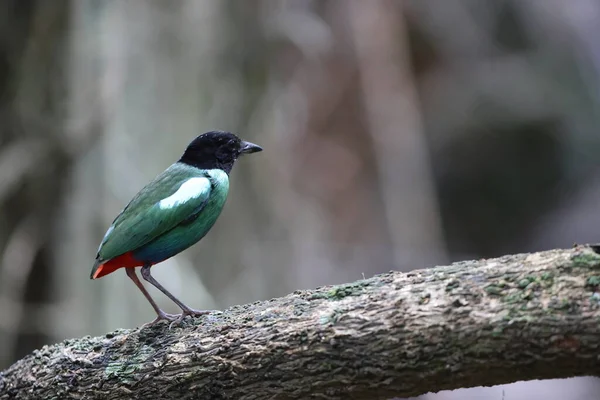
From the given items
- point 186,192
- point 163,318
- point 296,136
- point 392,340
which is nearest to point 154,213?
point 186,192

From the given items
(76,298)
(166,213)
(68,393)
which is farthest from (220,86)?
(68,393)

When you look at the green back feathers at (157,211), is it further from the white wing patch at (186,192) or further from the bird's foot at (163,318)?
the bird's foot at (163,318)

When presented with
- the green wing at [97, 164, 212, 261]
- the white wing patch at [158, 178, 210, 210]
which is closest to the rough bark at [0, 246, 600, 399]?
the green wing at [97, 164, 212, 261]

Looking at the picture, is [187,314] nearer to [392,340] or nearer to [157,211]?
[157,211]

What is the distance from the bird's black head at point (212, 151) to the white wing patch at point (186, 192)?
0.29 m

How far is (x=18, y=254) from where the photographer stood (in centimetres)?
621

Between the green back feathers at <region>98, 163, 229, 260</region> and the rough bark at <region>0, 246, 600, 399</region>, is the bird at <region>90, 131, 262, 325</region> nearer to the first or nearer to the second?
the green back feathers at <region>98, 163, 229, 260</region>

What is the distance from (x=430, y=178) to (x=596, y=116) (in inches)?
105

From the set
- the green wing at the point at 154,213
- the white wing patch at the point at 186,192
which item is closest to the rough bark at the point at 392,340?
the green wing at the point at 154,213

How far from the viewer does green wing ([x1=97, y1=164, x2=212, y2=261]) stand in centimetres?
354

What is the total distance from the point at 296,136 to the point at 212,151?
923 centimetres

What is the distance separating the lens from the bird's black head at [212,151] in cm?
405

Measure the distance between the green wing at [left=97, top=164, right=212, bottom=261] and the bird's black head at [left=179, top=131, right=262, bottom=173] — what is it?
319 millimetres

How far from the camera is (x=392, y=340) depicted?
249 centimetres
